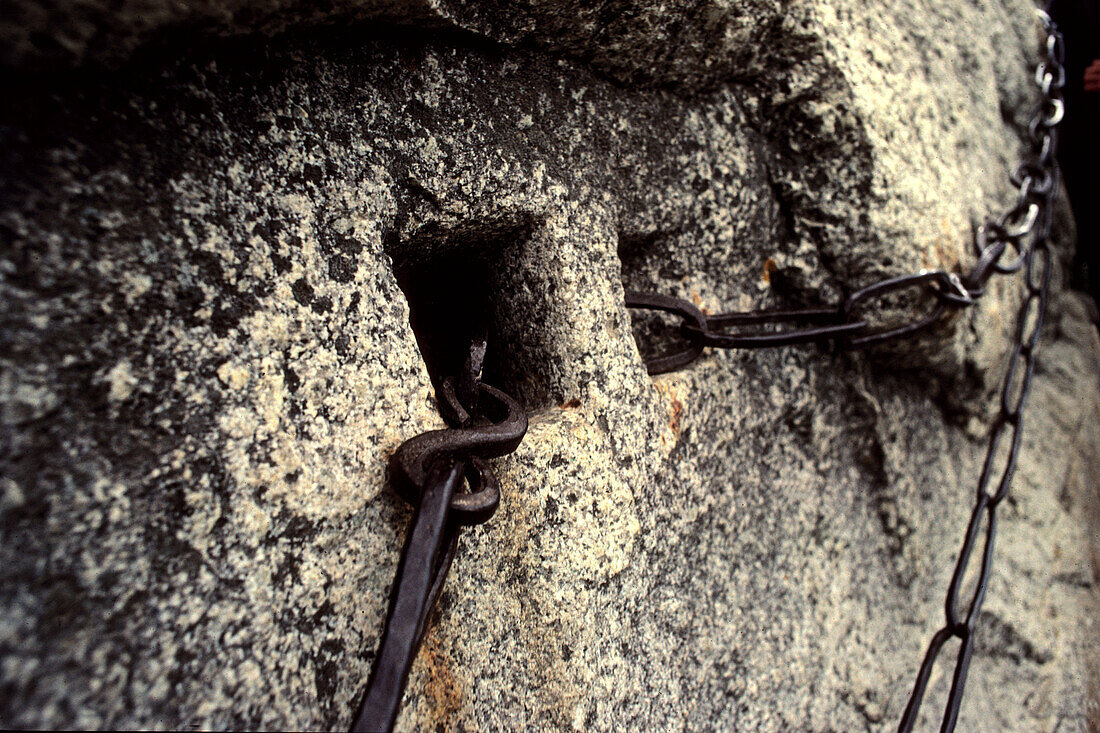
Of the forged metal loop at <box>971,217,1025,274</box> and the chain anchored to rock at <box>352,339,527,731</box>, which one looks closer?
the chain anchored to rock at <box>352,339,527,731</box>

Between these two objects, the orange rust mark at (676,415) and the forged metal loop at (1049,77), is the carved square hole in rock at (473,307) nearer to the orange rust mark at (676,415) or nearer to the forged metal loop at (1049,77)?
the orange rust mark at (676,415)

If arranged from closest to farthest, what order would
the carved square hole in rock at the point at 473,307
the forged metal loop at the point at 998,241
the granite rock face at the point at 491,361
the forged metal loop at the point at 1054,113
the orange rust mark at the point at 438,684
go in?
the granite rock face at the point at 491,361
the orange rust mark at the point at 438,684
the carved square hole in rock at the point at 473,307
the forged metal loop at the point at 998,241
the forged metal loop at the point at 1054,113

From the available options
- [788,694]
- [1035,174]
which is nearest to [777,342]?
[788,694]

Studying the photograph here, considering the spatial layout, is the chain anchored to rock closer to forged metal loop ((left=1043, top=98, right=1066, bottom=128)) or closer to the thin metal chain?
the thin metal chain

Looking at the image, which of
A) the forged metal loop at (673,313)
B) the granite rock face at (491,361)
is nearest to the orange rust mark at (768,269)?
the granite rock face at (491,361)

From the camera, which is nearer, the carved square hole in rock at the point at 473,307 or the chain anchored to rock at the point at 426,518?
the chain anchored to rock at the point at 426,518

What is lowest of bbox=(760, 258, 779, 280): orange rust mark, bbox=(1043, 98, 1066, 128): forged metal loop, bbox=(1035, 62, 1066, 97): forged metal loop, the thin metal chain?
the thin metal chain

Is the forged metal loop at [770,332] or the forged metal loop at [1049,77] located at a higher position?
the forged metal loop at [770,332]

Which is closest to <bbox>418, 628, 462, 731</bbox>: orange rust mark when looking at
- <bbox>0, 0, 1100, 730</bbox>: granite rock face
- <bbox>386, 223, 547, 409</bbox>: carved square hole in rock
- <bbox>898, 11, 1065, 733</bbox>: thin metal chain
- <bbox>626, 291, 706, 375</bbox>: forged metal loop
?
<bbox>0, 0, 1100, 730</bbox>: granite rock face
